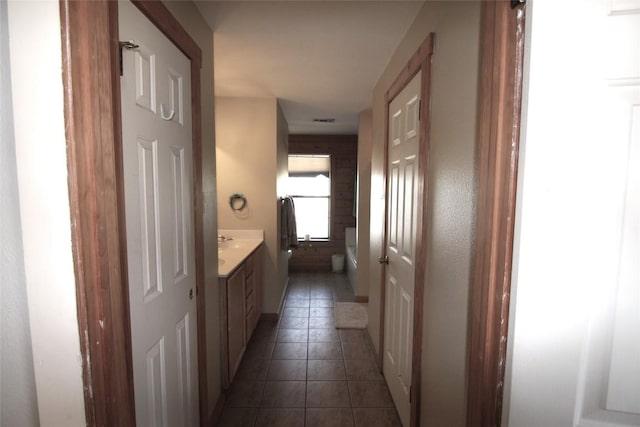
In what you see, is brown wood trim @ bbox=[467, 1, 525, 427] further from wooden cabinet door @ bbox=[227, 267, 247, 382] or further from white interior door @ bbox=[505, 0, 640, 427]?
wooden cabinet door @ bbox=[227, 267, 247, 382]

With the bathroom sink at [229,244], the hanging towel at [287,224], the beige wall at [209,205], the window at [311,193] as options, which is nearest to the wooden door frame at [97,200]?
the beige wall at [209,205]

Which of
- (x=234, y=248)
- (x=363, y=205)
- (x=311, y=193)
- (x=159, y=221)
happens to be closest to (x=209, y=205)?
(x=159, y=221)

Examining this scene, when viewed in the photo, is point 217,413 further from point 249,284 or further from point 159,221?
point 159,221

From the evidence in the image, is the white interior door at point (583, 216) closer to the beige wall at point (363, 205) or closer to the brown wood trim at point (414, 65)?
the brown wood trim at point (414, 65)

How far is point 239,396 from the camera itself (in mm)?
2215

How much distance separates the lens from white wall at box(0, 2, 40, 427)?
2.29ft

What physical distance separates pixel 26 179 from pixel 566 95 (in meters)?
1.21

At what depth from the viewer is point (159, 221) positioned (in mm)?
1186

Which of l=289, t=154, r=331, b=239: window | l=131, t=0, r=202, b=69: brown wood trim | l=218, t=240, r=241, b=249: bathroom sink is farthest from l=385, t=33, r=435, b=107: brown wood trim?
l=289, t=154, r=331, b=239: window

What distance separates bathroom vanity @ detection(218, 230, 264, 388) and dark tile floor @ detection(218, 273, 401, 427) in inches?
6.3

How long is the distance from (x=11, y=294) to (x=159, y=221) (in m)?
0.50

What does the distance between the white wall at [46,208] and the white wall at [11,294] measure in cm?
1

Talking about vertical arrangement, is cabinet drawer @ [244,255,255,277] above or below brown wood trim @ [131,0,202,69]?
below

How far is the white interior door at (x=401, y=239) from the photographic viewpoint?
68.0 inches
